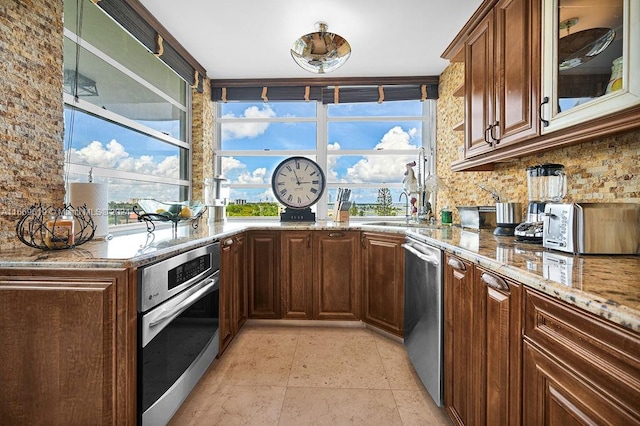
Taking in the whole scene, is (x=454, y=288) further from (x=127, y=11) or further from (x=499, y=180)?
(x=127, y=11)

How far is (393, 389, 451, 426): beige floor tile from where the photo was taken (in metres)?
1.60

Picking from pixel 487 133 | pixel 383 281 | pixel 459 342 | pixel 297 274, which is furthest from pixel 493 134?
pixel 297 274

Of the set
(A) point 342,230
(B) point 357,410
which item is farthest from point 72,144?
(B) point 357,410

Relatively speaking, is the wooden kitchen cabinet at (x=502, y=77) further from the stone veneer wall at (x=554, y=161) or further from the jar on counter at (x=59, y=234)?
the jar on counter at (x=59, y=234)

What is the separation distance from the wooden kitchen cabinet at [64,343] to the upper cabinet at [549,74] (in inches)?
72.4

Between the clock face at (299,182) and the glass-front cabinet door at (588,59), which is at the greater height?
the glass-front cabinet door at (588,59)

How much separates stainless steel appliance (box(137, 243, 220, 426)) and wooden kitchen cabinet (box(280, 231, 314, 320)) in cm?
84

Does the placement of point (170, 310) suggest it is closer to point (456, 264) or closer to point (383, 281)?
point (456, 264)

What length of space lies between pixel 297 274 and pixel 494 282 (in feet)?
6.14

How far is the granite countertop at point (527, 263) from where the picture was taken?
2.23 ft

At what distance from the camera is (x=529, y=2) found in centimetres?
151

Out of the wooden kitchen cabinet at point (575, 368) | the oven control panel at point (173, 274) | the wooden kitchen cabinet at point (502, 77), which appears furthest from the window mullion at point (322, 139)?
the wooden kitchen cabinet at point (575, 368)

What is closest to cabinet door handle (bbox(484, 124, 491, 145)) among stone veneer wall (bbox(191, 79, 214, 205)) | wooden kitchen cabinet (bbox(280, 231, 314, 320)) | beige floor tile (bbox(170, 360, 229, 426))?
wooden kitchen cabinet (bbox(280, 231, 314, 320))

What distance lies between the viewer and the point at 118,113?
2.22 meters
